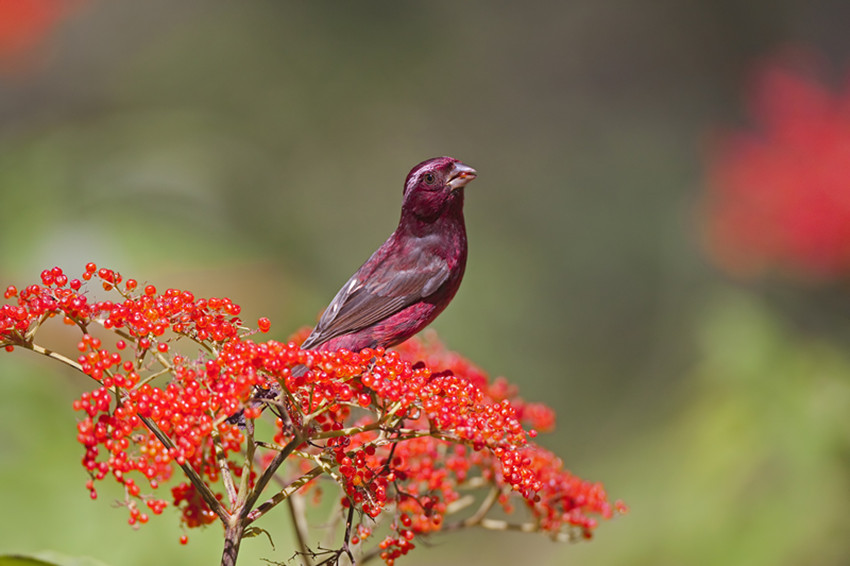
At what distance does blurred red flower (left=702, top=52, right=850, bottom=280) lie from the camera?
19.0 ft

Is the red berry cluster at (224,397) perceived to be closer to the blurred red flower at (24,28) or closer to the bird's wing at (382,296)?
the bird's wing at (382,296)

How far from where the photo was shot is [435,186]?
7.14 feet

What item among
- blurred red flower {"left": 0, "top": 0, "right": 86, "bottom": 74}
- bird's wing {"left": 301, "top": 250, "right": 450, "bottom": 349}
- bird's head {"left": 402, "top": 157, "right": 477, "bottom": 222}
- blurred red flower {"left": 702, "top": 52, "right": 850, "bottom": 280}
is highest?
blurred red flower {"left": 0, "top": 0, "right": 86, "bottom": 74}

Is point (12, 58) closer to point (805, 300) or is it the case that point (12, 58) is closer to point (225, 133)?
point (225, 133)

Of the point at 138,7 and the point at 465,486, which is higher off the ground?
the point at 138,7

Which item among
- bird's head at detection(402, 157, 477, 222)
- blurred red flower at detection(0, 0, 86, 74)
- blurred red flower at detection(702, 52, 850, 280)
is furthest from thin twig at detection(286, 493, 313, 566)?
Result: blurred red flower at detection(0, 0, 86, 74)

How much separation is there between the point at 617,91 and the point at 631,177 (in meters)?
1.88

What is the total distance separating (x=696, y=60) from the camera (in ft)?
39.2

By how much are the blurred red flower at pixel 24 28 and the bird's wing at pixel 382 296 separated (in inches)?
306

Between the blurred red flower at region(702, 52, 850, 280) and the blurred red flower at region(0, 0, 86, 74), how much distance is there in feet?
22.8

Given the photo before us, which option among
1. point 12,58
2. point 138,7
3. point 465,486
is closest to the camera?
point 465,486

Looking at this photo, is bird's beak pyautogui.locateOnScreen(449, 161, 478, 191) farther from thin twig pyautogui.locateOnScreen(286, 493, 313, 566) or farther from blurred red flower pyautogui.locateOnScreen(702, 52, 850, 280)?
blurred red flower pyautogui.locateOnScreen(702, 52, 850, 280)

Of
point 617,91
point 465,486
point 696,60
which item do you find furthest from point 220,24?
point 465,486

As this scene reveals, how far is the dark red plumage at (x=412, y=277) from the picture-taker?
6.85 ft
